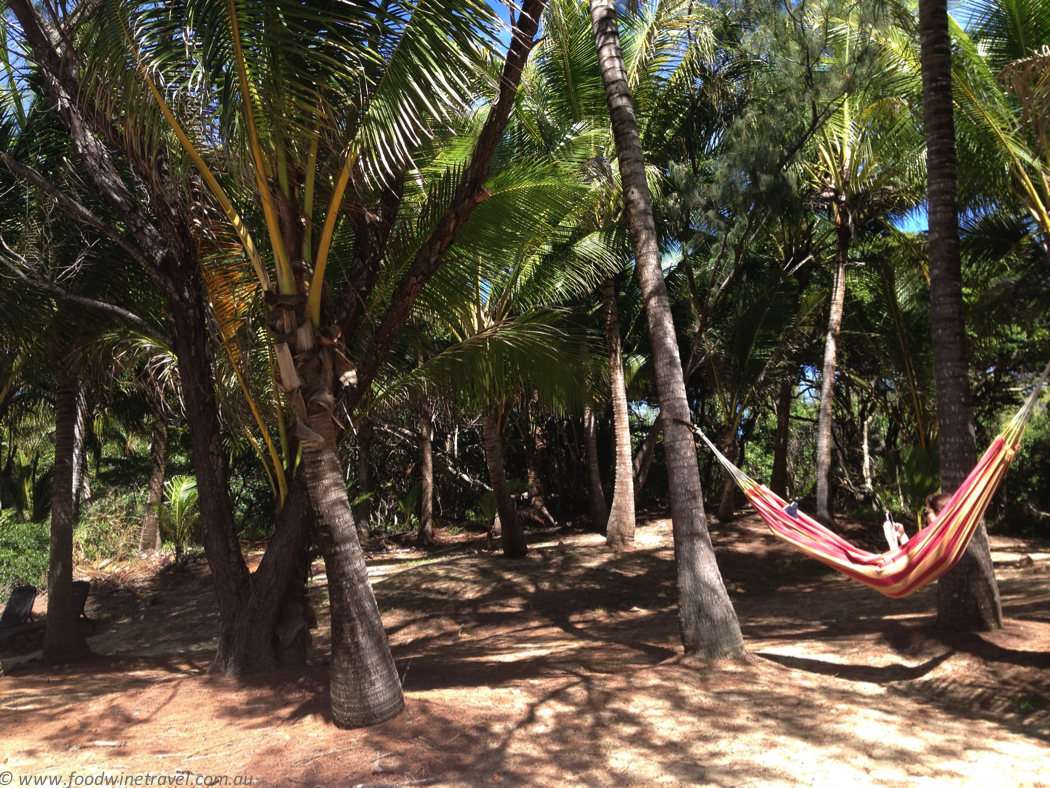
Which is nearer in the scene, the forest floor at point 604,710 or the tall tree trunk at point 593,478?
the forest floor at point 604,710

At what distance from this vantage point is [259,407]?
661 cm

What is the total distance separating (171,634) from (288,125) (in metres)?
7.58

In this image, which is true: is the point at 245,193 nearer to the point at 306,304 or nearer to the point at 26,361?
the point at 306,304

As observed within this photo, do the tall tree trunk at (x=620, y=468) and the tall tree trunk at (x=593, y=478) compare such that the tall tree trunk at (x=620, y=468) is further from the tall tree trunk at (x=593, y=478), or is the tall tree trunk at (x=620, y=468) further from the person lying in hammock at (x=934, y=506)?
the person lying in hammock at (x=934, y=506)

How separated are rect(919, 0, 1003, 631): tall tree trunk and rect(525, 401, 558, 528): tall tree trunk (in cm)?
903

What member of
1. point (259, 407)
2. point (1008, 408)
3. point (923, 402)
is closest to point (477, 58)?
point (259, 407)

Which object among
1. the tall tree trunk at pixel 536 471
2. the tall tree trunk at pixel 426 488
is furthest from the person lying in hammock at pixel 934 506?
the tall tree trunk at pixel 536 471

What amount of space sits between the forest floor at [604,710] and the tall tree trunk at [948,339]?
27 cm

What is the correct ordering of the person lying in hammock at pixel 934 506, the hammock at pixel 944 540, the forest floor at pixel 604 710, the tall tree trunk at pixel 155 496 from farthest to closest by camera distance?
the tall tree trunk at pixel 155 496, the person lying in hammock at pixel 934 506, the hammock at pixel 944 540, the forest floor at pixel 604 710

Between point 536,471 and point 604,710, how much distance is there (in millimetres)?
10282

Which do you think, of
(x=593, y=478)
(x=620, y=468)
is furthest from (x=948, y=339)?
(x=593, y=478)

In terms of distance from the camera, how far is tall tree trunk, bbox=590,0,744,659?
5.54 m

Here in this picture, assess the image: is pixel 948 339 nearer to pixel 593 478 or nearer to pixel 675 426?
pixel 675 426

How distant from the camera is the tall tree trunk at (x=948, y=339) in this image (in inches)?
215
